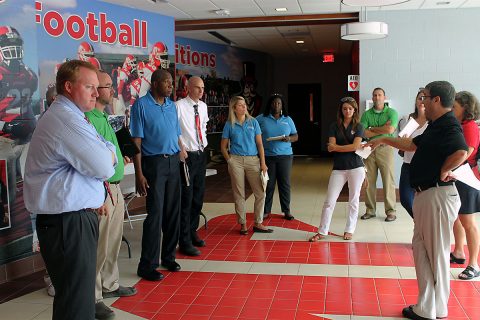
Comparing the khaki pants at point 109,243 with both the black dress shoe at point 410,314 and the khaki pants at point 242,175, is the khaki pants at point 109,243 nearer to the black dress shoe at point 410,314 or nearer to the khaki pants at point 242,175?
the khaki pants at point 242,175

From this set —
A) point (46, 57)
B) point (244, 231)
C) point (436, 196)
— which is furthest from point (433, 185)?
point (46, 57)

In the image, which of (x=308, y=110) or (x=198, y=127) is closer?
(x=198, y=127)

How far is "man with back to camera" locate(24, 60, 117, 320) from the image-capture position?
8.25 feet

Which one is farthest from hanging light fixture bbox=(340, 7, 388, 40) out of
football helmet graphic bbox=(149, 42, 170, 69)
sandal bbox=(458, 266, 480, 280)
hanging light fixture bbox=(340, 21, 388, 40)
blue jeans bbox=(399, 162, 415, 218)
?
sandal bbox=(458, 266, 480, 280)

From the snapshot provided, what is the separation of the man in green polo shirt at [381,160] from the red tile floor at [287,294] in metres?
1.64

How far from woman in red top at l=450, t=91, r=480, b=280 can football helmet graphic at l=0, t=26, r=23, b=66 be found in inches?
158

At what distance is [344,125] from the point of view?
18.8 ft

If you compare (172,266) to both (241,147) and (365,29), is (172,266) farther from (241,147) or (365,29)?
(365,29)

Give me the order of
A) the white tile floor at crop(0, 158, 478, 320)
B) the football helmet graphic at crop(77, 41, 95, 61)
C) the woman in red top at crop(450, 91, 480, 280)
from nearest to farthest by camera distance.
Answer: the white tile floor at crop(0, 158, 478, 320) < the woman in red top at crop(450, 91, 480, 280) < the football helmet graphic at crop(77, 41, 95, 61)

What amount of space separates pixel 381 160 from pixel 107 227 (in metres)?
4.39

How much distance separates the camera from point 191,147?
547 centimetres

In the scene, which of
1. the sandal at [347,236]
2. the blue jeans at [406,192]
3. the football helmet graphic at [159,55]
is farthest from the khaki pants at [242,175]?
the football helmet graphic at [159,55]

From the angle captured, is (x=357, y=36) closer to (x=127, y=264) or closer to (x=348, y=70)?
(x=127, y=264)

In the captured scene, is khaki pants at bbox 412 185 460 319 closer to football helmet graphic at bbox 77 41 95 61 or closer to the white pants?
the white pants
